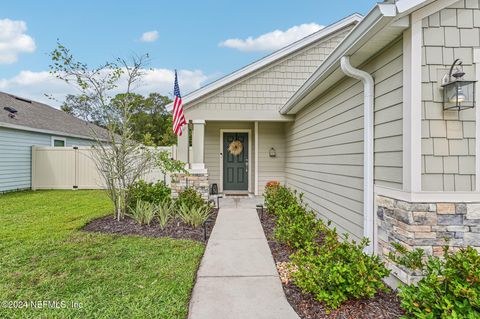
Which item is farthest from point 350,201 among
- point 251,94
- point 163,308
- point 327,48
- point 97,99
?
point 327,48

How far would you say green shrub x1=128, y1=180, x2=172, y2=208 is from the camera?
600 cm

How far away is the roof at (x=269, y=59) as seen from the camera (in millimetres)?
7137

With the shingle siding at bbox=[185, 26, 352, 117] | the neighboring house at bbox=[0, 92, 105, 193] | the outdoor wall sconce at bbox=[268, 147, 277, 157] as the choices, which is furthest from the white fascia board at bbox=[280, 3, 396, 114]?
the neighboring house at bbox=[0, 92, 105, 193]

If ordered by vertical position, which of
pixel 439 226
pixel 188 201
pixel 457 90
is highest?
pixel 457 90

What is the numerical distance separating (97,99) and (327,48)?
6389mm

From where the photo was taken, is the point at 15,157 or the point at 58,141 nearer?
the point at 15,157

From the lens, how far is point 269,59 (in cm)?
755

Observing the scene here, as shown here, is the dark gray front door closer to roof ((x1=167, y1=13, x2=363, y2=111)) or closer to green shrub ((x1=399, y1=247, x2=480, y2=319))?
roof ((x1=167, y1=13, x2=363, y2=111))

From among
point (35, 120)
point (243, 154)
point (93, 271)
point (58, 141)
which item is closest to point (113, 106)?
point (93, 271)

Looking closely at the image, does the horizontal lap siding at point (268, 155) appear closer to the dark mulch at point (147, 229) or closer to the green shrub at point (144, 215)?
the dark mulch at point (147, 229)

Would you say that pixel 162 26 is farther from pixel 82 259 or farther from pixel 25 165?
pixel 82 259

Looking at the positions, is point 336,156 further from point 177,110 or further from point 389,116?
point 177,110

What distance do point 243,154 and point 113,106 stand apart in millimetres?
4446

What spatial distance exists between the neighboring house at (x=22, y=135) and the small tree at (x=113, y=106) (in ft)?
7.87
